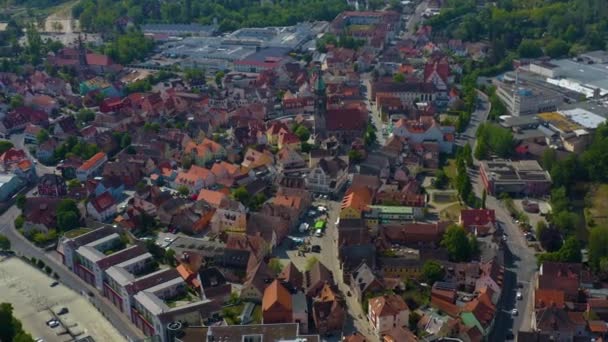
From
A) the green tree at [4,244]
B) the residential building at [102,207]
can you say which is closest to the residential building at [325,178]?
the residential building at [102,207]

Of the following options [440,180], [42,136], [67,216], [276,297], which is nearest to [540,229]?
[440,180]

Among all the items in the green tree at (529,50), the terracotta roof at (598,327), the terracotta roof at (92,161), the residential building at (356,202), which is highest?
the green tree at (529,50)

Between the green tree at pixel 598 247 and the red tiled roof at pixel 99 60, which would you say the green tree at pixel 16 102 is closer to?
the red tiled roof at pixel 99 60

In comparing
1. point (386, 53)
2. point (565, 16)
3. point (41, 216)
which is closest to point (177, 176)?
point (41, 216)

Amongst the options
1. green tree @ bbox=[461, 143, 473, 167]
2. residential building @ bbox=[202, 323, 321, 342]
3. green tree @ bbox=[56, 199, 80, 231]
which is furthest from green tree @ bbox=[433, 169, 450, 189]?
green tree @ bbox=[56, 199, 80, 231]

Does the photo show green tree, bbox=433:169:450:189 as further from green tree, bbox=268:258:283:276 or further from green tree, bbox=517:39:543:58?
green tree, bbox=517:39:543:58

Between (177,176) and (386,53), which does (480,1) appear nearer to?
(386,53)
